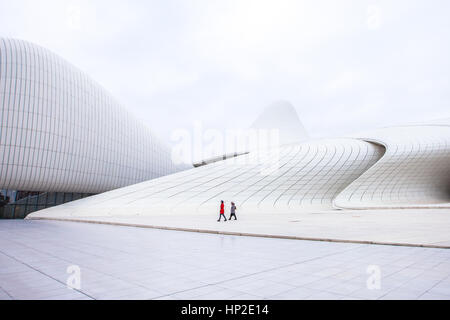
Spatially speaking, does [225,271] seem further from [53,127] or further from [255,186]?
[53,127]

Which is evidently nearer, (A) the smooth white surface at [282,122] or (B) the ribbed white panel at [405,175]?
(B) the ribbed white panel at [405,175]

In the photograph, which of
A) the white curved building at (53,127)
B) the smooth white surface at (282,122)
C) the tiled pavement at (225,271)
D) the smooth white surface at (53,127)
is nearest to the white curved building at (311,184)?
the smooth white surface at (53,127)

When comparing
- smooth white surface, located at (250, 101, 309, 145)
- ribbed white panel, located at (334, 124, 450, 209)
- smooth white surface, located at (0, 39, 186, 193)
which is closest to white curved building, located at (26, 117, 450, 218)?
ribbed white panel, located at (334, 124, 450, 209)

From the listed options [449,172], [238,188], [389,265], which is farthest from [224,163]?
[389,265]

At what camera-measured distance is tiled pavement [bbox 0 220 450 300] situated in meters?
3.67

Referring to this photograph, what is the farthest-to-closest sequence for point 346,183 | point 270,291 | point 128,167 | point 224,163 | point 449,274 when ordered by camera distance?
point 128,167, point 224,163, point 346,183, point 449,274, point 270,291

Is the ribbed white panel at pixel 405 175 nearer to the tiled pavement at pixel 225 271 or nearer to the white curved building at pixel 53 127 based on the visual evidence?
the tiled pavement at pixel 225 271

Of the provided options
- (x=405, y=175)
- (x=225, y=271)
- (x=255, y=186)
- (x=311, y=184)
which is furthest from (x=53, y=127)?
(x=405, y=175)

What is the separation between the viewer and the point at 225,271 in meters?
4.82

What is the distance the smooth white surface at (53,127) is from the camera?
22.5 meters

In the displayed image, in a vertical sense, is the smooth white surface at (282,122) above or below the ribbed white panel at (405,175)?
above
